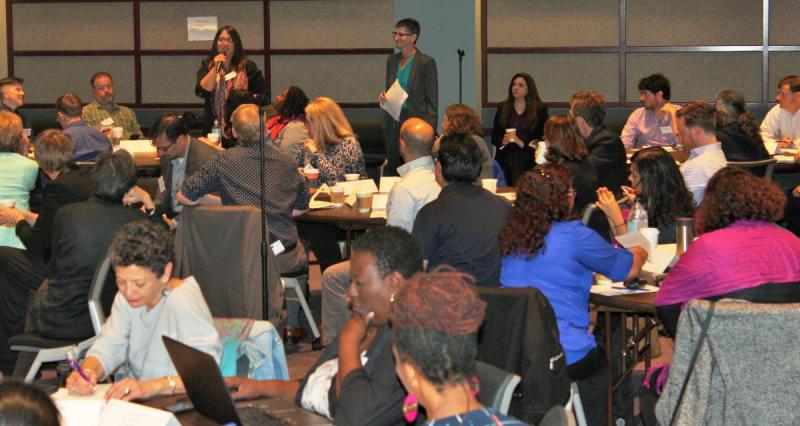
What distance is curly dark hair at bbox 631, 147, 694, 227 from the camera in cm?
491

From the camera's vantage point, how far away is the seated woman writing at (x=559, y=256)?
406 cm

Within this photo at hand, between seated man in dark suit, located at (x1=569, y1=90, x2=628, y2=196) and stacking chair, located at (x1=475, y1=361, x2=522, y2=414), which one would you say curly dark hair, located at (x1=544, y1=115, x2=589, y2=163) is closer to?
seated man in dark suit, located at (x1=569, y1=90, x2=628, y2=196)

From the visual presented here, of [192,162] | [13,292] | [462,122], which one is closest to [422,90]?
[462,122]

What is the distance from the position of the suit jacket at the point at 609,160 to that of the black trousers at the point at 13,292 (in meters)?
3.15

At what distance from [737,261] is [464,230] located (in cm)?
121

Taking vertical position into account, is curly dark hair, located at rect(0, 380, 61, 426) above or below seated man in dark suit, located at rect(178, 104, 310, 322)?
below

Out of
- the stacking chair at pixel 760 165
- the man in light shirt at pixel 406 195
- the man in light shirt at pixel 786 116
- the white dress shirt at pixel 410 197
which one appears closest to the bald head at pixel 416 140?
the man in light shirt at pixel 406 195

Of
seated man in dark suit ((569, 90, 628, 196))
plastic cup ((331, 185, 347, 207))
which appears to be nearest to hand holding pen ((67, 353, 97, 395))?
plastic cup ((331, 185, 347, 207))

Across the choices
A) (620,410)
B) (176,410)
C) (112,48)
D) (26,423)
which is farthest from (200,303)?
(112,48)

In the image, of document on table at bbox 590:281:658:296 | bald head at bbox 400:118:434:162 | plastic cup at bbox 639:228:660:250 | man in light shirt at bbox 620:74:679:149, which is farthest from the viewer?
man in light shirt at bbox 620:74:679:149

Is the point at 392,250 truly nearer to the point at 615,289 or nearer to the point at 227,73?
the point at 615,289

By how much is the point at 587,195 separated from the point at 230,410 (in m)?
3.55

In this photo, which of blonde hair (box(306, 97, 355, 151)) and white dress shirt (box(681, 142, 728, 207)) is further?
blonde hair (box(306, 97, 355, 151))

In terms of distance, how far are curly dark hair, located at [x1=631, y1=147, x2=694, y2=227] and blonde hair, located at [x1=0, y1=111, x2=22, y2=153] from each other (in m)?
3.21
